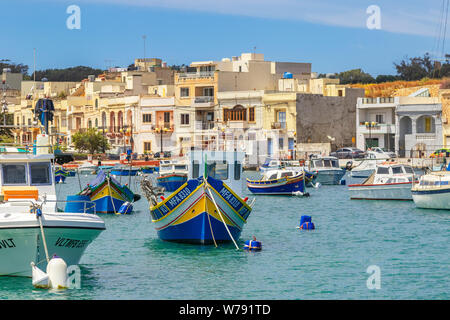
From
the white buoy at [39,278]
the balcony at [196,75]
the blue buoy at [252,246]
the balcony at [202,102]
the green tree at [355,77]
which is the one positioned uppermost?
the green tree at [355,77]

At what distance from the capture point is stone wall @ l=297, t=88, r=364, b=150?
296 ft

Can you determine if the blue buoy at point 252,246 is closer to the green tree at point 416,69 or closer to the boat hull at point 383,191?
the boat hull at point 383,191

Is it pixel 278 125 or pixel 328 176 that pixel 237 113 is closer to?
pixel 278 125

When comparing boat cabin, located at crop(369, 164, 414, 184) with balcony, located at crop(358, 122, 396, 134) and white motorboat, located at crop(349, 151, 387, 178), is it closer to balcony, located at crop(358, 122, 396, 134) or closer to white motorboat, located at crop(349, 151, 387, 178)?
white motorboat, located at crop(349, 151, 387, 178)

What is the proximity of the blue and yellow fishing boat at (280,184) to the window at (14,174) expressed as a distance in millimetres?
29905

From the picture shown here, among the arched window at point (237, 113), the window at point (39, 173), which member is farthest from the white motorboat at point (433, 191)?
the arched window at point (237, 113)

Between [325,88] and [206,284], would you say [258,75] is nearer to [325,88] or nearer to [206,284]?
[325,88]

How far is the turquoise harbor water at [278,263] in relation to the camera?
22.0m

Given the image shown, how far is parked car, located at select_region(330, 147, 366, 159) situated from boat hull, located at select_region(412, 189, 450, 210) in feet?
140

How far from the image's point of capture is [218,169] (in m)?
32.1

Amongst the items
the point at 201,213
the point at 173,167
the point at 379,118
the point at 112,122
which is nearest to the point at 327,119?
the point at 379,118

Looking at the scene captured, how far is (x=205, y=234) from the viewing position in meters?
28.5

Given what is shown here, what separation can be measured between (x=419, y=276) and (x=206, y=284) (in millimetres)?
6056
